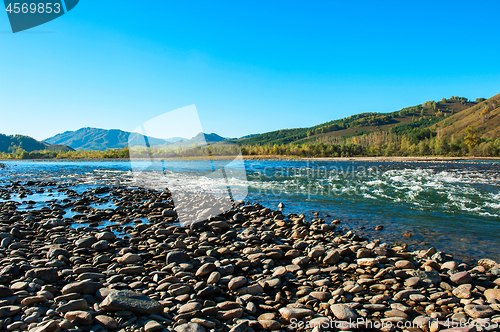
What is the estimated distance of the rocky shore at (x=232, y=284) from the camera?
12.0ft

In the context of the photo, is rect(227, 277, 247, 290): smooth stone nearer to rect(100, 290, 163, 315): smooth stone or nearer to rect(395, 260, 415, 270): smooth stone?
rect(100, 290, 163, 315): smooth stone

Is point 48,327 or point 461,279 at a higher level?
point 48,327

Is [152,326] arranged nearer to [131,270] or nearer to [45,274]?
[131,270]

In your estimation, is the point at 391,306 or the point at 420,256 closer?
the point at 391,306

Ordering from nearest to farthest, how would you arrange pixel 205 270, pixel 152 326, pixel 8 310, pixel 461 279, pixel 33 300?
1. pixel 152 326
2. pixel 8 310
3. pixel 33 300
4. pixel 461 279
5. pixel 205 270

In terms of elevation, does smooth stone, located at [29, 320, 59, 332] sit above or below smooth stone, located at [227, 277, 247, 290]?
above

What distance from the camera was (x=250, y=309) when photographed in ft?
13.4

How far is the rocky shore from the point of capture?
3.67m

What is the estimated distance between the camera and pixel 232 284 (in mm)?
4848

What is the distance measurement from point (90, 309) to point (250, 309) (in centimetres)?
261

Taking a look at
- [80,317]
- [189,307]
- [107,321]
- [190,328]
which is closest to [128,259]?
[80,317]

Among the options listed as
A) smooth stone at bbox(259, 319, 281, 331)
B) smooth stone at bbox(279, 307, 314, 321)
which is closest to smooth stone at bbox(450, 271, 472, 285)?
smooth stone at bbox(279, 307, 314, 321)

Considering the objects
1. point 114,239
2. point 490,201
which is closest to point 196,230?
point 114,239

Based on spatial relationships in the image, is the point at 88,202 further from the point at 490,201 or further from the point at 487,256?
the point at 490,201
